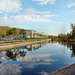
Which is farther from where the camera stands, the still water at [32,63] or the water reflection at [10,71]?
the still water at [32,63]

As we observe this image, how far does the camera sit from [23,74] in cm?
820

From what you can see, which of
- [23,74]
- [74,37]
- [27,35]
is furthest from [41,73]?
[27,35]

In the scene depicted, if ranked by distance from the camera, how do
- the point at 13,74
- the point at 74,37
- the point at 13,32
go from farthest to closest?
the point at 13,32, the point at 74,37, the point at 13,74

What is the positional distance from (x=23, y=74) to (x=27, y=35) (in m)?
92.9

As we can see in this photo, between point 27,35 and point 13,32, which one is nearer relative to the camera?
point 13,32

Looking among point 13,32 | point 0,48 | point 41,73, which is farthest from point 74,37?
point 41,73

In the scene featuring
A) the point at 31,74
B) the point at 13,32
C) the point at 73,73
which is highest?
the point at 13,32

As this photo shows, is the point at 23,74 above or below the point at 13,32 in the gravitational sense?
below

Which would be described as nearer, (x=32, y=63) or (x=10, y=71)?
(x=10, y=71)

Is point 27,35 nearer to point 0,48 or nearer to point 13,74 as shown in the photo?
Result: point 0,48

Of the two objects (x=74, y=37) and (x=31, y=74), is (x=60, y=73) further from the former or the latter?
(x=74, y=37)

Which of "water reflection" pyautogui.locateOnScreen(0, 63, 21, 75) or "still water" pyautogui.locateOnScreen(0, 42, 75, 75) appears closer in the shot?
"water reflection" pyautogui.locateOnScreen(0, 63, 21, 75)

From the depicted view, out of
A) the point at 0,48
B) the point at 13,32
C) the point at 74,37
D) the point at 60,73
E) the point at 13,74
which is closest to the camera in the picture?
the point at 60,73

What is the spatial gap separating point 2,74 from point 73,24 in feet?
212
